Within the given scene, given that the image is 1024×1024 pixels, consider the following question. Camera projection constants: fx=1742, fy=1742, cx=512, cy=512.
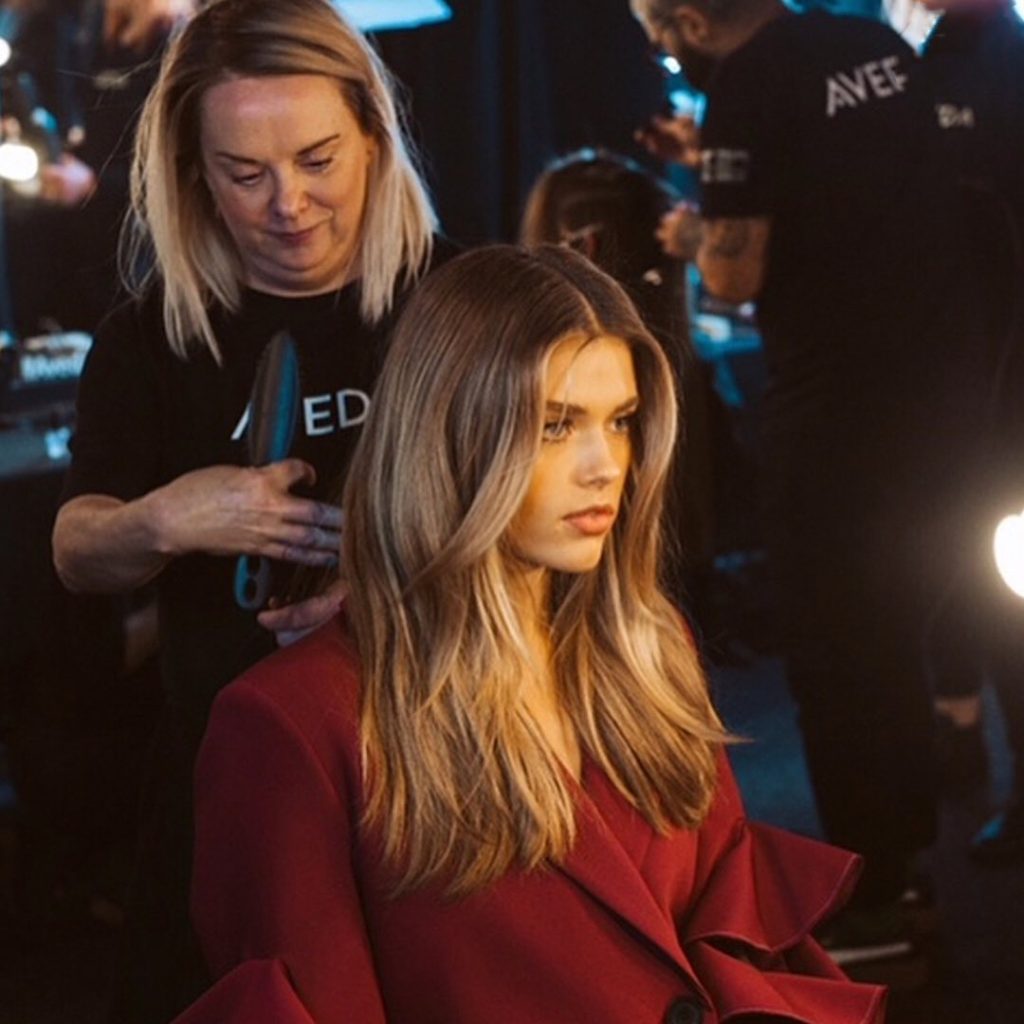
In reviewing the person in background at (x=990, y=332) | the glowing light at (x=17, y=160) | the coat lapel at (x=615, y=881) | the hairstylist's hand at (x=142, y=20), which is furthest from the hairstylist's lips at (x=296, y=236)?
the glowing light at (x=17, y=160)

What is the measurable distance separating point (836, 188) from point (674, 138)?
74 cm

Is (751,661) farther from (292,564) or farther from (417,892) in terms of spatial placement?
(417,892)

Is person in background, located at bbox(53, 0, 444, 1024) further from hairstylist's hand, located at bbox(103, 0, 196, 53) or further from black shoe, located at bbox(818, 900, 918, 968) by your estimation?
hairstylist's hand, located at bbox(103, 0, 196, 53)

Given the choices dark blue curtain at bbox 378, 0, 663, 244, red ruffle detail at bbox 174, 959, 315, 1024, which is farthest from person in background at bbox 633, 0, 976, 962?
dark blue curtain at bbox 378, 0, 663, 244

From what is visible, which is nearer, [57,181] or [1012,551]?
[1012,551]

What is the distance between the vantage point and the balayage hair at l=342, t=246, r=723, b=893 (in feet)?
4.32

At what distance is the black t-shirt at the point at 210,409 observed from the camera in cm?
169

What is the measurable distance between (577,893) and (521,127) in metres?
4.59

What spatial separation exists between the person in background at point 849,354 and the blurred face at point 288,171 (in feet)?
3.30

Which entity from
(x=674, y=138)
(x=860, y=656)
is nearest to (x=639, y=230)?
(x=674, y=138)

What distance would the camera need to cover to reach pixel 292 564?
1.63 m

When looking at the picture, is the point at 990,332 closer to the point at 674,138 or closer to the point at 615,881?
the point at 674,138

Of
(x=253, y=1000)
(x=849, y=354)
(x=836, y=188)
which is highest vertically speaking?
(x=836, y=188)

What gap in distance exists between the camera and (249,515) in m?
1.52
